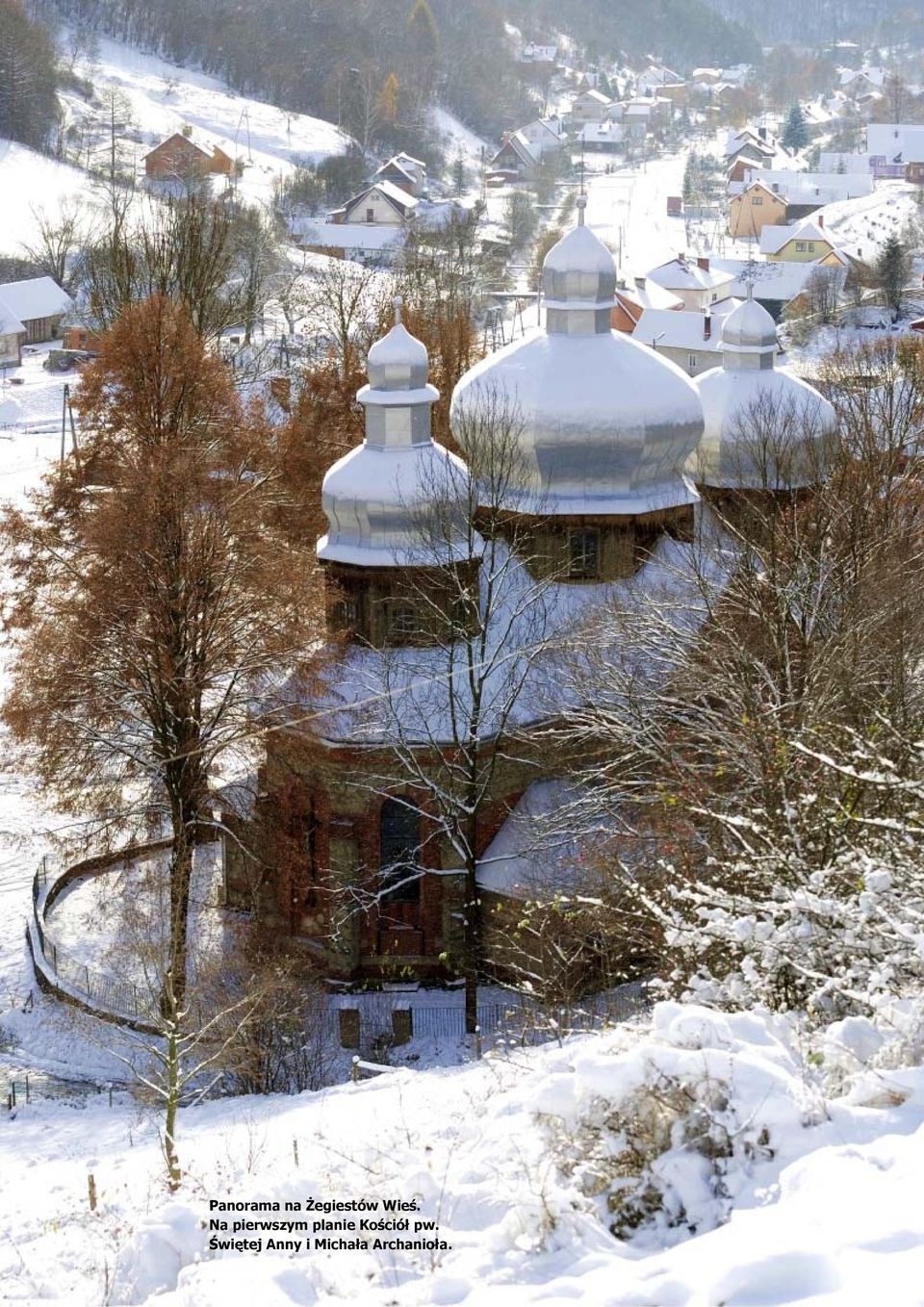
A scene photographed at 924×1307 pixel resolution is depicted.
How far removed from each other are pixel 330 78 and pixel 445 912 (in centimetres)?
13076

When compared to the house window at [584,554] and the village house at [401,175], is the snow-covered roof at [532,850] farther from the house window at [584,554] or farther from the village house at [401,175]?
the village house at [401,175]

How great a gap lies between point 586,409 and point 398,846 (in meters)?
6.19

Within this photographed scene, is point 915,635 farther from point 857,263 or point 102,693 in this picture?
point 857,263

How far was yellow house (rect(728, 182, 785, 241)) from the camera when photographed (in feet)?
351

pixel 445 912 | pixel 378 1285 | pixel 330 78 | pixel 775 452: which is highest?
pixel 330 78

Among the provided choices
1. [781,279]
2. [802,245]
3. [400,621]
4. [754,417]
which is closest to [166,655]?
[400,621]

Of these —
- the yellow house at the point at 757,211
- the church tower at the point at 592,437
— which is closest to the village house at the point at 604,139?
the yellow house at the point at 757,211

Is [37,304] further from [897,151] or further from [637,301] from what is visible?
[897,151]

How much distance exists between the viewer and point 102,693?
18.0 m

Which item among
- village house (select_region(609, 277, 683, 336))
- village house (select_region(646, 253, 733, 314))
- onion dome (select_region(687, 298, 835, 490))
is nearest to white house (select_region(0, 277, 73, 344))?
village house (select_region(609, 277, 683, 336))

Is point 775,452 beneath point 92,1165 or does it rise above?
above

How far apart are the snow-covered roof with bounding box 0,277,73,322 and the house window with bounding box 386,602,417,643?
1991 inches

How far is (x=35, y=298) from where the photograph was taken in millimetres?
67875

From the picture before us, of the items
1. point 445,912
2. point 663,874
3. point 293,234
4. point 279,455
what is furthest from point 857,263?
point 663,874
